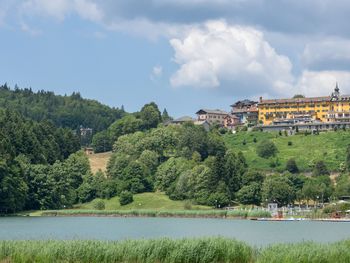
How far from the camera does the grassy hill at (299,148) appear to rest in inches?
5817

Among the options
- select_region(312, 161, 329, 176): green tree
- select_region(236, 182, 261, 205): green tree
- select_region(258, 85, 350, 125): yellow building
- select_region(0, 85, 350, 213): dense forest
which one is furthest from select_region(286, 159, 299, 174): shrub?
select_region(258, 85, 350, 125): yellow building

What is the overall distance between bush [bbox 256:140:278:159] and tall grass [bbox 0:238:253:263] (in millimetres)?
120406

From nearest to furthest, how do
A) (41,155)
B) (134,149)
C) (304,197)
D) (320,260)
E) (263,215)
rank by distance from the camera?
(320,260) → (263,215) → (304,197) → (41,155) → (134,149)

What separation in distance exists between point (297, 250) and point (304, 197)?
307 ft

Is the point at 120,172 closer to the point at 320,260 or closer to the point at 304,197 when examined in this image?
the point at 304,197

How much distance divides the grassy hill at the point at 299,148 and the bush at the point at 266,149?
109 cm

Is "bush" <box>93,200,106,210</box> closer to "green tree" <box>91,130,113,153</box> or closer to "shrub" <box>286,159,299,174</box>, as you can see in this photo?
"shrub" <box>286,159,299,174</box>

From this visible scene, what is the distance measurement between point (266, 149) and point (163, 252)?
122m

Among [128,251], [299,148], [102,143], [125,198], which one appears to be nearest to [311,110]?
[299,148]

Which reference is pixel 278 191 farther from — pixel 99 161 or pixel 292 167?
pixel 99 161

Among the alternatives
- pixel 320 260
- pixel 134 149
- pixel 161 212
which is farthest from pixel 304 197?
pixel 320 260

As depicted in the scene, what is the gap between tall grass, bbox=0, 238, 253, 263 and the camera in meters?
32.0

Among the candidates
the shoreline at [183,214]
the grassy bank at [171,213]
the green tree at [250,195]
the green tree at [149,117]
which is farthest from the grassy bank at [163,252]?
the green tree at [149,117]

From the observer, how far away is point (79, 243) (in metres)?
32.8
